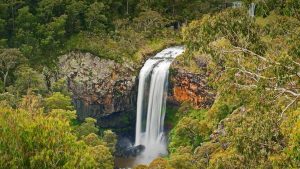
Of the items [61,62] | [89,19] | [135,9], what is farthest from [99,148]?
[135,9]

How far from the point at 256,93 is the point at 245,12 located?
10.4 feet

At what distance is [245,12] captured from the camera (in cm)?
1781

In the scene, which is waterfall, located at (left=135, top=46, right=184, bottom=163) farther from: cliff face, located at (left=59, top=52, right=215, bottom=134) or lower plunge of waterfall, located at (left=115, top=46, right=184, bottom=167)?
cliff face, located at (left=59, top=52, right=215, bottom=134)

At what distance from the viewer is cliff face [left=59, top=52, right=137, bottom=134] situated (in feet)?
122

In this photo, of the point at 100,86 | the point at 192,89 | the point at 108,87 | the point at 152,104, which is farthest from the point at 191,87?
the point at 100,86

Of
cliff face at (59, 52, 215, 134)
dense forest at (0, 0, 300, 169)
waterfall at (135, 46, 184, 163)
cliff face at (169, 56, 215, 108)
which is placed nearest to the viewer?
dense forest at (0, 0, 300, 169)

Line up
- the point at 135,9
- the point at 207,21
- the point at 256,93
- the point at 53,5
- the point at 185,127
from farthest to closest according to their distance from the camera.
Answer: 1. the point at 135,9
2. the point at 53,5
3. the point at 185,127
4. the point at 207,21
5. the point at 256,93

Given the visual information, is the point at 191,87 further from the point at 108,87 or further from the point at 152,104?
the point at 108,87

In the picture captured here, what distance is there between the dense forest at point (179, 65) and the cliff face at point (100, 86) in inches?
31.2

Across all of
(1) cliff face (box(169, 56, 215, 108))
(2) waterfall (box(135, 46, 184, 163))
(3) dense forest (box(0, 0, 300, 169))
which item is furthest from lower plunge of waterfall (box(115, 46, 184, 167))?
(3) dense forest (box(0, 0, 300, 169))

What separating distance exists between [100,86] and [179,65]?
→ 5.98m

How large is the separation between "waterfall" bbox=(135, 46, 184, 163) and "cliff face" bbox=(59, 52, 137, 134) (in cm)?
73

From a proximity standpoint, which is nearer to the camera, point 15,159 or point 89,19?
point 15,159

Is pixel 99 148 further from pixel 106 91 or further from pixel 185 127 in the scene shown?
pixel 106 91
